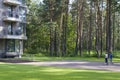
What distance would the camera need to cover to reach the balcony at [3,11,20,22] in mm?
47250

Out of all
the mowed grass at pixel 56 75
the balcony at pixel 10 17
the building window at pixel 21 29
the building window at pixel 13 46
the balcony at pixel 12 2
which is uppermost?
the balcony at pixel 12 2

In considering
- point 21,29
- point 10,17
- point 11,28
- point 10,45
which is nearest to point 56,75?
point 10,17

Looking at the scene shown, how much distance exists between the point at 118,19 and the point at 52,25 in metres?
48.7

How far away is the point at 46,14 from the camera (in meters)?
64.4

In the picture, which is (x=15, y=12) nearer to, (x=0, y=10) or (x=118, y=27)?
(x=0, y=10)

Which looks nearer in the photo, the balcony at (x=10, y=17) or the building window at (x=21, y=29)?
the balcony at (x=10, y=17)

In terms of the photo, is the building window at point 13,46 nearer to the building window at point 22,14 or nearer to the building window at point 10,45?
the building window at point 10,45

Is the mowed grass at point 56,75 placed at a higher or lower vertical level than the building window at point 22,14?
lower

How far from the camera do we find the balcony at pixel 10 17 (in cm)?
4725

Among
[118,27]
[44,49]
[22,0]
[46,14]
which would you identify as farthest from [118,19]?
[22,0]

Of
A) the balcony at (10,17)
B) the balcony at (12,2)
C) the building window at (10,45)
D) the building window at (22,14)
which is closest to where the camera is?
the balcony at (10,17)

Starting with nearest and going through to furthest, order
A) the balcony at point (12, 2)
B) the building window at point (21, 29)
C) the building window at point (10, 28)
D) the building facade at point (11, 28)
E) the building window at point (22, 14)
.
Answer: the building facade at point (11, 28) → the balcony at point (12, 2) → the building window at point (10, 28) → the building window at point (21, 29) → the building window at point (22, 14)

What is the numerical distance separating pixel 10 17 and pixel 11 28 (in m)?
2.30

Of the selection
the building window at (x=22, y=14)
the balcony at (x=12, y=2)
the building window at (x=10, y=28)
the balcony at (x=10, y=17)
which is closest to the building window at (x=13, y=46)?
the building window at (x=10, y=28)
